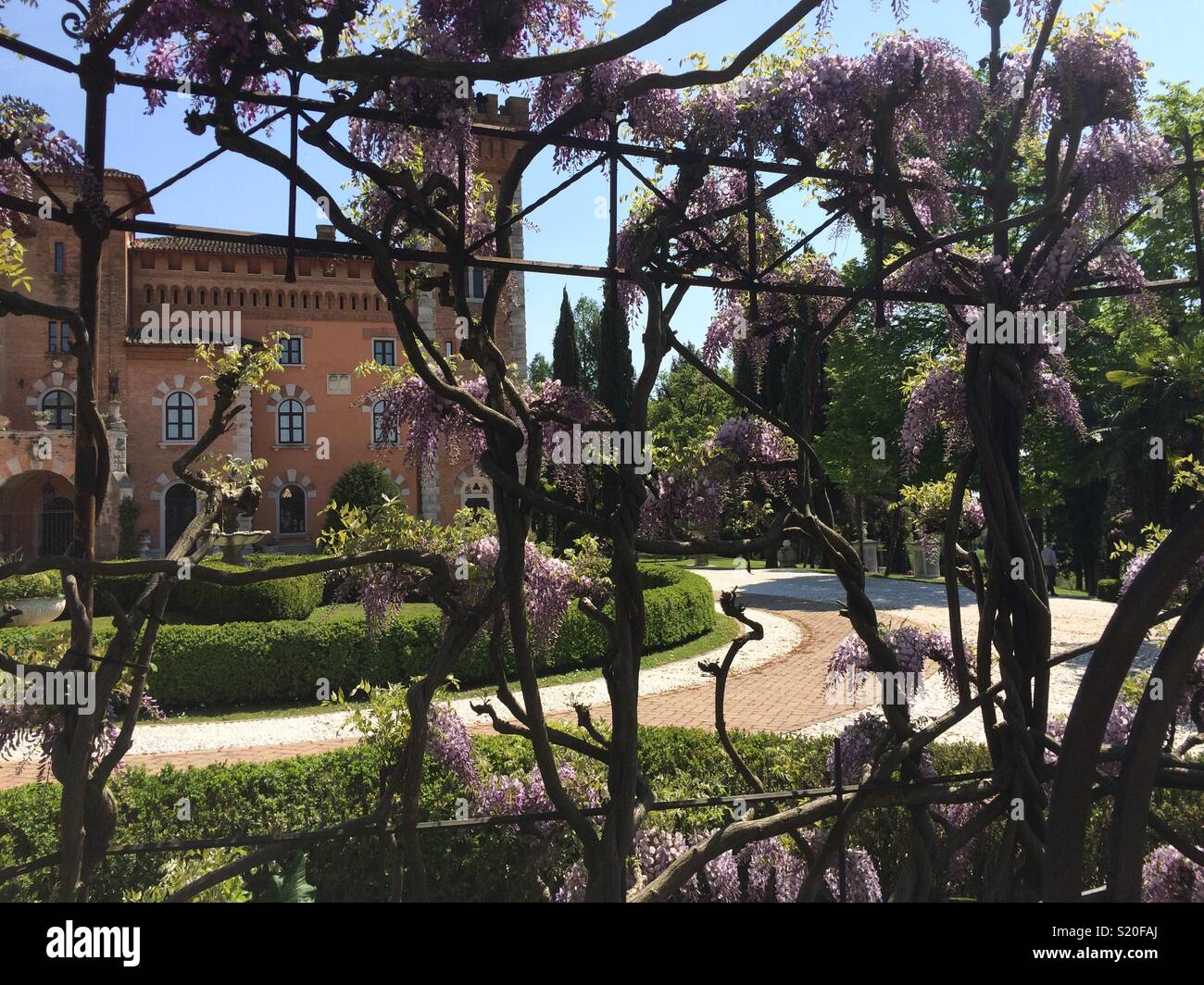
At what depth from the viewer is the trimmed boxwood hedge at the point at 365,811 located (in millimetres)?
3895

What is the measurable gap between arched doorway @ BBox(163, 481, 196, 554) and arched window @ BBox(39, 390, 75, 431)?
3.49 m

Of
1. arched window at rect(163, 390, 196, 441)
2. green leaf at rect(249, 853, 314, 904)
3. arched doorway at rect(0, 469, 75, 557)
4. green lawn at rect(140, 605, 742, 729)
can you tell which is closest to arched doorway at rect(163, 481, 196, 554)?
arched window at rect(163, 390, 196, 441)

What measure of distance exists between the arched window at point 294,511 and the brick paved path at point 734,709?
18.7m

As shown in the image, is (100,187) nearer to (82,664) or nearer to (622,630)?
(82,664)

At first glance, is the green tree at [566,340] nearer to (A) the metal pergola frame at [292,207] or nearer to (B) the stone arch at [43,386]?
(B) the stone arch at [43,386]

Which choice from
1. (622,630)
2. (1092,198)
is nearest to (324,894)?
(622,630)

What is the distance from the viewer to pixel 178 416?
27172mm

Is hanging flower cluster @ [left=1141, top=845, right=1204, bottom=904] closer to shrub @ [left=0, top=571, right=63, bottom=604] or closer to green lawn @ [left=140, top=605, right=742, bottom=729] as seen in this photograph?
green lawn @ [left=140, top=605, right=742, bottom=729]

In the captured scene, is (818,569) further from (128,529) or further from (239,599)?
(128,529)

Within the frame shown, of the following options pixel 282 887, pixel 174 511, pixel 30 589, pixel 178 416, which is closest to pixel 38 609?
pixel 30 589

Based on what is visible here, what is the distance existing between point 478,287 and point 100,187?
2688 centimetres

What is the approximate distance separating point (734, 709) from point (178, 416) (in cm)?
2275

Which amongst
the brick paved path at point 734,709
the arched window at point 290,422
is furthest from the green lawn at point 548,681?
the arched window at point 290,422

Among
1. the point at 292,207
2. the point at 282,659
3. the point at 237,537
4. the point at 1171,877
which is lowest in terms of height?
the point at 282,659
